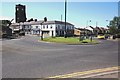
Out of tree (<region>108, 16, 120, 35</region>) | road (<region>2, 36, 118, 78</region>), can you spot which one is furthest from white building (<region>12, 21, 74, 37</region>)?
road (<region>2, 36, 118, 78</region>)

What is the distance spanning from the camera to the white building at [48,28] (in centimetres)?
10050

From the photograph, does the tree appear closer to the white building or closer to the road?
the white building

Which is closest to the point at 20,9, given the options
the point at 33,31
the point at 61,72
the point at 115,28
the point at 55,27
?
the point at 33,31

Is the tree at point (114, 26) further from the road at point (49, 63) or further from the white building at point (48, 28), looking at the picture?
the road at point (49, 63)

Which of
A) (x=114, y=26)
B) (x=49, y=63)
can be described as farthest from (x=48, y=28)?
Result: (x=49, y=63)

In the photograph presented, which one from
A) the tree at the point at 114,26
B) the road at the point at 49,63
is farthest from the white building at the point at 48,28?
the road at the point at 49,63

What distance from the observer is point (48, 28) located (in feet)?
339

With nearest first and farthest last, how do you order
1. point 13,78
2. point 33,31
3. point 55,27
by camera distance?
point 13,78, point 55,27, point 33,31

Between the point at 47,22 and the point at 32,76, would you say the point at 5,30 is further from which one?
the point at 32,76

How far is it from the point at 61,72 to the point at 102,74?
1.84 metres

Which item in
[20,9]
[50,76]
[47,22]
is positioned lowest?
[50,76]

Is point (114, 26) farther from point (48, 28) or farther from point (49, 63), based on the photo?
point (49, 63)

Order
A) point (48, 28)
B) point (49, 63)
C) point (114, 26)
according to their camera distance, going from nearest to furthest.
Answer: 1. point (49, 63)
2. point (48, 28)
3. point (114, 26)

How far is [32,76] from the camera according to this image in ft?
33.9
